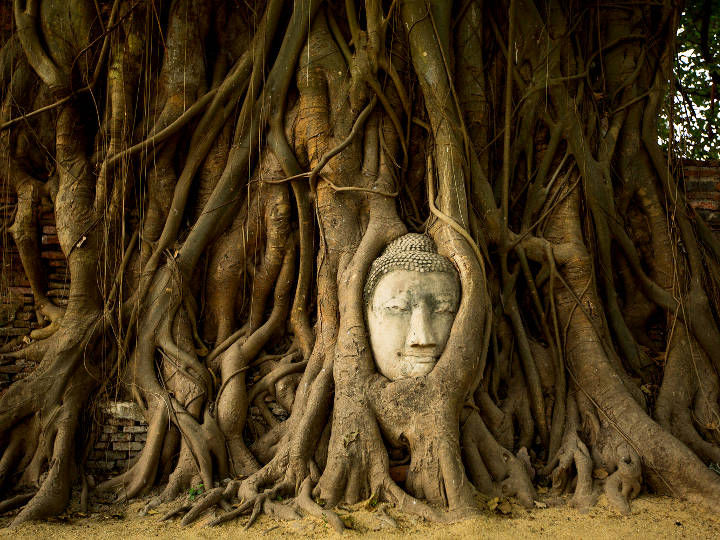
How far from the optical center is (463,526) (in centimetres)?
273

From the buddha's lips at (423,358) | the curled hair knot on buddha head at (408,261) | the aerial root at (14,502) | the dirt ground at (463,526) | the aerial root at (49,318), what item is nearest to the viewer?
the dirt ground at (463,526)

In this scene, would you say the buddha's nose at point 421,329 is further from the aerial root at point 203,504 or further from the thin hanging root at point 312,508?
the aerial root at point 203,504

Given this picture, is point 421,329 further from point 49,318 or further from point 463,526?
point 49,318

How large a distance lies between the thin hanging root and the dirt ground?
0.03 meters

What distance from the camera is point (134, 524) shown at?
9.97 feet

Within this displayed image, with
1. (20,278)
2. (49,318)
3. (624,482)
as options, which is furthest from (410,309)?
(20,278)

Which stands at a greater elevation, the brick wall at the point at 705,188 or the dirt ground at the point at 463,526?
the brick wall at the point at 705,188

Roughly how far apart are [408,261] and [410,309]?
30 cm

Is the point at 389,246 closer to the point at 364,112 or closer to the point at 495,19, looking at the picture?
the point at 364,112

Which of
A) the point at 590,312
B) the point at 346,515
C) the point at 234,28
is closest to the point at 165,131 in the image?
the point at 234,28

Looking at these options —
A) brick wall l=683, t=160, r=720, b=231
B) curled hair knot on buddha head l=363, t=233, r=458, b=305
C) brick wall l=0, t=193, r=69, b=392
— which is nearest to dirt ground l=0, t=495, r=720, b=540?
curled hair knot on buddha head l=363, t=233, r=458, b=305

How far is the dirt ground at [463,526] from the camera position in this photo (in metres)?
2.72

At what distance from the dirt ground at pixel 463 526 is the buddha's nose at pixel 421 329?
3.02 ft

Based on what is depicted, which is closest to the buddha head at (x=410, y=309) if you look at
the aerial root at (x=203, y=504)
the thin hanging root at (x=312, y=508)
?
the thin hanging root at (x=312, y=508)
